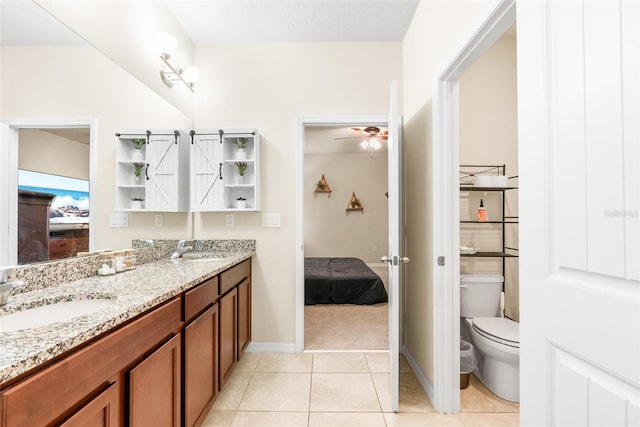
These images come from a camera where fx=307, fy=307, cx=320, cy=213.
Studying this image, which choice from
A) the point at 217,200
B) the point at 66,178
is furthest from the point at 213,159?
the point at 66,178

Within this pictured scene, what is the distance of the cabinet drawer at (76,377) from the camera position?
25.9 inches

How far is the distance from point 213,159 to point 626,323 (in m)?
2.53

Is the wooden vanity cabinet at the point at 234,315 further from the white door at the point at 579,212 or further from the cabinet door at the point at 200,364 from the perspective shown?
the white door at the point at 579,212

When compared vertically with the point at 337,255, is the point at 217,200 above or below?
above

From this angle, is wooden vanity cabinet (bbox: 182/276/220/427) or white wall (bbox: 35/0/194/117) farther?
white wall (bbox: 35/0/194/117)

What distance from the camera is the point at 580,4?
2.50 feet

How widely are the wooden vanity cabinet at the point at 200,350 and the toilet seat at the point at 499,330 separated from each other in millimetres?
1687

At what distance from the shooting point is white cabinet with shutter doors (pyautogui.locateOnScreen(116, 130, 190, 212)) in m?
1.86

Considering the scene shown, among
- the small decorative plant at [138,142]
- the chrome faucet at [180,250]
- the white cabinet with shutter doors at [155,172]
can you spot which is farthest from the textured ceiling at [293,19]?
the chrome faucet at [180,250]

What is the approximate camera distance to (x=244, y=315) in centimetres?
242

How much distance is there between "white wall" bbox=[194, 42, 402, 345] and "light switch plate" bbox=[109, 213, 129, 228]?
31.8 inches

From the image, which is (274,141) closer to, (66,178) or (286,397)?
(66,178)

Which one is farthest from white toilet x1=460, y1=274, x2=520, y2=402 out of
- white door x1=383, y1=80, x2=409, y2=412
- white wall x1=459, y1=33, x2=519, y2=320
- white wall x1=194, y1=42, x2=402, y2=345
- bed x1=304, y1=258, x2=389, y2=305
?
bed x1=304, y1=258, x2=389, y2=305

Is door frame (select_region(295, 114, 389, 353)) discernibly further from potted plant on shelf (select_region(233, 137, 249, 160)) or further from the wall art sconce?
the wall art sconce
